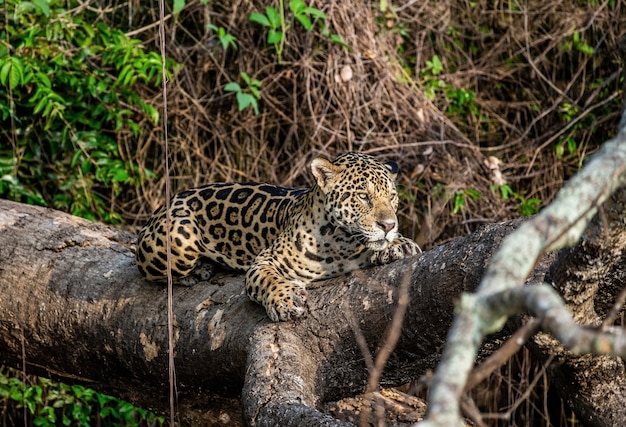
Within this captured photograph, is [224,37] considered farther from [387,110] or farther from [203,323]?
[203,323]

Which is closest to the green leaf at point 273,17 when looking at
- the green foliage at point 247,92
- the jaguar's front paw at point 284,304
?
the green foliage at point 247,92

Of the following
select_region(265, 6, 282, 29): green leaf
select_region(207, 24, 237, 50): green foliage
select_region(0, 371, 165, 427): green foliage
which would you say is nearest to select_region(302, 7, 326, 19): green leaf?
select_region(265, 6, 282, 29): green leaf

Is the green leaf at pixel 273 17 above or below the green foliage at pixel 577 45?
above

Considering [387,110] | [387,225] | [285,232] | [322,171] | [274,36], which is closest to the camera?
[387,225]

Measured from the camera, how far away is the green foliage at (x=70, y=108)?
7.43 meters

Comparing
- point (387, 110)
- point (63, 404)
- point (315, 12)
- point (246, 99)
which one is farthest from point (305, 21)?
point (63, 404)

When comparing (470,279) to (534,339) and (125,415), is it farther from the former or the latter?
(125,415)

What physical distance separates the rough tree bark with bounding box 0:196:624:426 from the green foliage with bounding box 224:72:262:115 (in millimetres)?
1616

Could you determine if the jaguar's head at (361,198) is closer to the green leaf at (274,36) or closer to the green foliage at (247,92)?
the green foliage at (247,92)

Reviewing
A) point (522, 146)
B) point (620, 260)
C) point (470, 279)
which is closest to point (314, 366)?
point (470, 279)

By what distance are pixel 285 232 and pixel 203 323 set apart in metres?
0.64

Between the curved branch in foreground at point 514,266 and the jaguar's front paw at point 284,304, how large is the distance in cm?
258

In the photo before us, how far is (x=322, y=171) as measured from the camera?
200 inches

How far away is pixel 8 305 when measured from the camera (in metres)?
5.85
